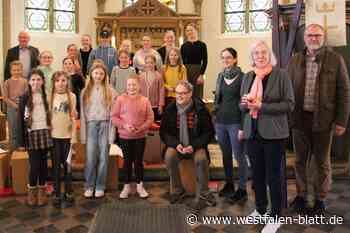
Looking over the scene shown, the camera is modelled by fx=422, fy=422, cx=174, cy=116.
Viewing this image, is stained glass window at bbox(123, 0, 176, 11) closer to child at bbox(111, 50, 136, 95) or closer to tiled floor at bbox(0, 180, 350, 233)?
child at bbox(111, 50, 136, 95)

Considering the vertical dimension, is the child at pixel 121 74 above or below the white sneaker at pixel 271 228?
above

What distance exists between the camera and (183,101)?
3938mm

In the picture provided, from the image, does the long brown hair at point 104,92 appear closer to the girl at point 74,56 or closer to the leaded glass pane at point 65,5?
the girl at point 74,56

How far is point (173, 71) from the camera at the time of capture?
471cm

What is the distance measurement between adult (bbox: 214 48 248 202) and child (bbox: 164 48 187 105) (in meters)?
0.81

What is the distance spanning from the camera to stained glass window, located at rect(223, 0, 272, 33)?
386 inches

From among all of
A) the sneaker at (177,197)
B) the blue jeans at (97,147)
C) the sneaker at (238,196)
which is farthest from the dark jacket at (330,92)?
the blue jeans at (97,147)

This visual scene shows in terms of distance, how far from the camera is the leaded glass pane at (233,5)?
394 inches

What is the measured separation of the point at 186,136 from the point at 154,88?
98 centimetres

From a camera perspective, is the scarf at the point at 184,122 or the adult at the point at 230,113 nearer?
the adult at the point at 230,113

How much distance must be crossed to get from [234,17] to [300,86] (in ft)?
22.6

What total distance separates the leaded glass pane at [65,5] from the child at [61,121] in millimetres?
6337

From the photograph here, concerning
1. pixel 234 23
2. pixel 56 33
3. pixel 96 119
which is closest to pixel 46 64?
pixel 96 119

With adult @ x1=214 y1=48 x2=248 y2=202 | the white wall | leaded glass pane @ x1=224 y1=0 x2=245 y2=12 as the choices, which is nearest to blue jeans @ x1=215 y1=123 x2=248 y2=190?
adult @ x1=214 y1=48 x2=248 y2=202
